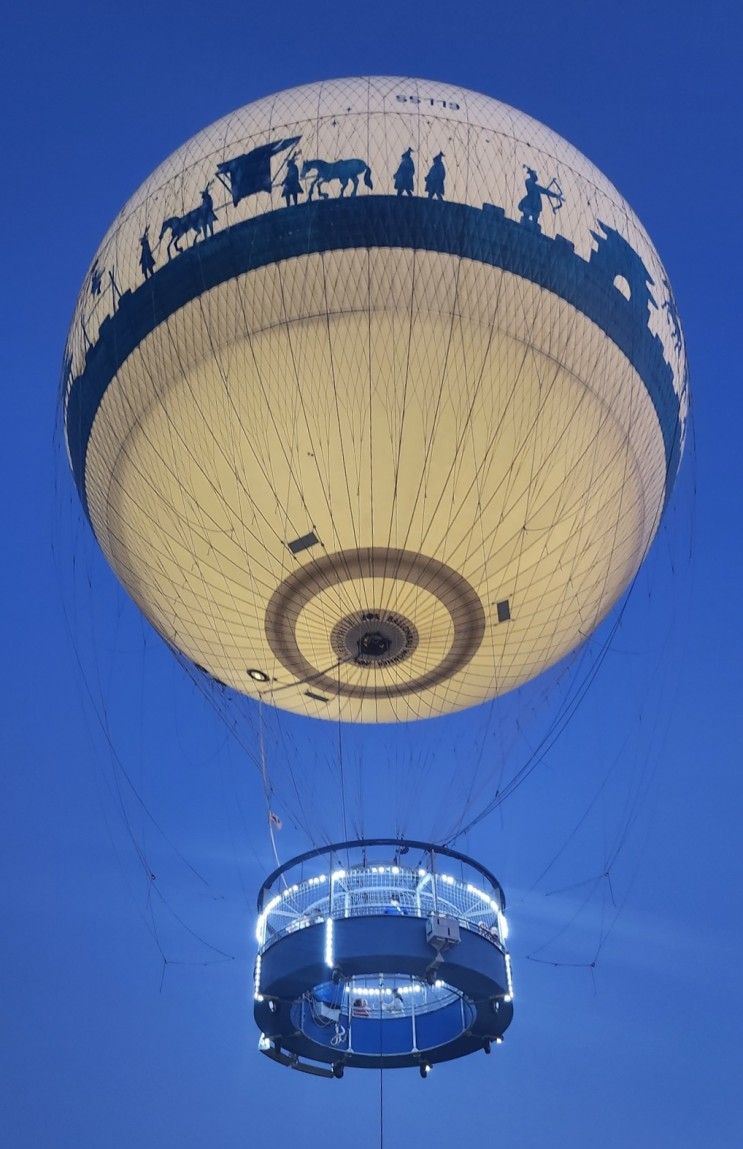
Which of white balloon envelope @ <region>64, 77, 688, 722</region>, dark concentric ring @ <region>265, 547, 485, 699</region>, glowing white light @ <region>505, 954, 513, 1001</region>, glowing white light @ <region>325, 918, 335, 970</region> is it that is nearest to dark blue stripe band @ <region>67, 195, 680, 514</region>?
white balloon envelope @ <region>64, 77, 688, 722</region>

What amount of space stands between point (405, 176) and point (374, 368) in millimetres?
2486

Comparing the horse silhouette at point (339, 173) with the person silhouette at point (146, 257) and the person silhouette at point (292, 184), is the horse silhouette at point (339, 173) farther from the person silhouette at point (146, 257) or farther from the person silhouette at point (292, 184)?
the person silhouette at point (146, 257)

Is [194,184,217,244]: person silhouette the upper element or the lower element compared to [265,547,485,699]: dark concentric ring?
upper

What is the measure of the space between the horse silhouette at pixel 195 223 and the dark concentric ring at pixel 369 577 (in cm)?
457

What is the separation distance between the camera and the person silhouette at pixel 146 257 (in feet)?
42.4

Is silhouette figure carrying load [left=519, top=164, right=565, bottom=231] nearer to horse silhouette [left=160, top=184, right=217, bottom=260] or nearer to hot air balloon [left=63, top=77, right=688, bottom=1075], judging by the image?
hot air balloon [left=63, top=77, right=688, bottom=1075]

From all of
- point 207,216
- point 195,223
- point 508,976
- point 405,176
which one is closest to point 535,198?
point 405,176

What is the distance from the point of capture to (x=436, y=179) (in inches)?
484

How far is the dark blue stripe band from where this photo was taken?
12.2m

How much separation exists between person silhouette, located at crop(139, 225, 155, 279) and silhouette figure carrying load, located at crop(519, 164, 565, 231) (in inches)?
193

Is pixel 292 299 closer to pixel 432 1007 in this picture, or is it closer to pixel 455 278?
pixel 455 278

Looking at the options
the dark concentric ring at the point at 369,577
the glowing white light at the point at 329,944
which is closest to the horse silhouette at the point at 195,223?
the dark concentric ring at the point at 369,577

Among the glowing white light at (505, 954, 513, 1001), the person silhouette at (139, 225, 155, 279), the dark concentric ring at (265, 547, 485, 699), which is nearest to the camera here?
the person silhouette at (139, 225, 155, 279)

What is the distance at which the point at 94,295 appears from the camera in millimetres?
13844
